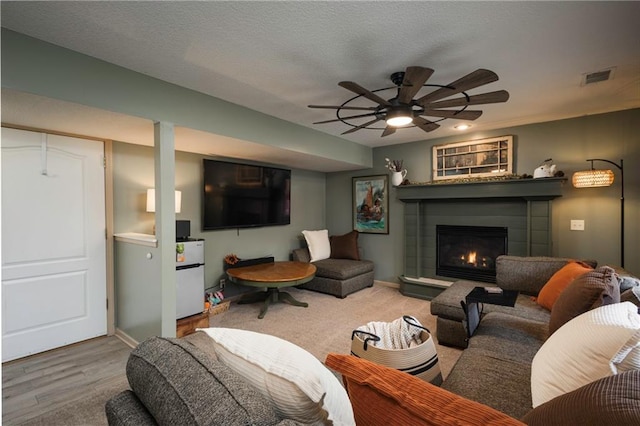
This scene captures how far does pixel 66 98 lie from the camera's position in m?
1.99

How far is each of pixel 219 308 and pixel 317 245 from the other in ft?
6.16

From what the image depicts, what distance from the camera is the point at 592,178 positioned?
123 inches

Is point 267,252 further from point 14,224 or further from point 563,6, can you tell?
point 563,6

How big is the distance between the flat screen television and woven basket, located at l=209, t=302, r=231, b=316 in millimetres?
1013

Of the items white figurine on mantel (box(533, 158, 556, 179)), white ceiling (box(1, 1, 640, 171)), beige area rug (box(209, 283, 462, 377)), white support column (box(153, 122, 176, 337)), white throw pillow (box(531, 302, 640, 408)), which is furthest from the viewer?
Result: white figurine on mantel (box(533, 158, 556, 179))

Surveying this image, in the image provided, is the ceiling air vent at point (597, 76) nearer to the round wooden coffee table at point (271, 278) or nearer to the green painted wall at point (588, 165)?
the green painted wall at point (588, 165)

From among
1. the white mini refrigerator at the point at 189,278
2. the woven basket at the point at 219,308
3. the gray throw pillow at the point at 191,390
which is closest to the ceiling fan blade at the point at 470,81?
the gray throw pillow at the point at 191,390

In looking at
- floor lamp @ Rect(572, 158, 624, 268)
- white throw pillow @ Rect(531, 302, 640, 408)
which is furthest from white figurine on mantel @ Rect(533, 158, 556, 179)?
white throw pillow @ Rect(531, 302, 640, 408)

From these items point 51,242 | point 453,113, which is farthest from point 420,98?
point 51,242

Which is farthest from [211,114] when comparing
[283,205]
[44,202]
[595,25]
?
[595,25]

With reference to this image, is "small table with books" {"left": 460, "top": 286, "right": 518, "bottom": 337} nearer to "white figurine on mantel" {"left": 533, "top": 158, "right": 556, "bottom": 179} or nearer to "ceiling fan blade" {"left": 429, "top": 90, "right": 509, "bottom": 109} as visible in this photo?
"ceiling fan blade" {"left": 429, "top": 90, "right": 509, "bottom": 109}

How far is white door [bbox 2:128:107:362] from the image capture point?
100 inches

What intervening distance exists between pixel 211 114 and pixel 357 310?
287 centimetres

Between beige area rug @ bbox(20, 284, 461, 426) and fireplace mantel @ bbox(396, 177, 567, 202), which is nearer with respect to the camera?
beige area rug @ bbox(20, 284, 461, 426)
